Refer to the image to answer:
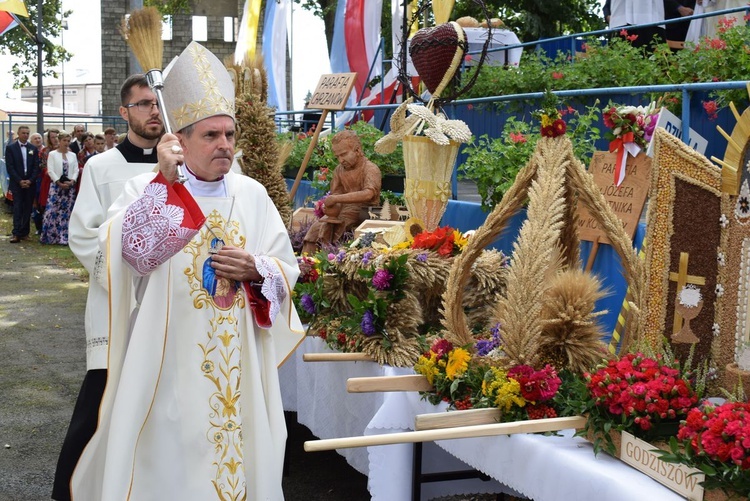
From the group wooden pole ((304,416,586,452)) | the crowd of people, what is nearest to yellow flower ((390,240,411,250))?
wooden pole ((304,416,586,452))

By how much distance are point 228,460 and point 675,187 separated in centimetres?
176

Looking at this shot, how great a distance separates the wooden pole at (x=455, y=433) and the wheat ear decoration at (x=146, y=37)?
1687mm


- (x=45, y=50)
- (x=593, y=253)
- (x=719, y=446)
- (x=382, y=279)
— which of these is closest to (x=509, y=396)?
(x=719, y=446)

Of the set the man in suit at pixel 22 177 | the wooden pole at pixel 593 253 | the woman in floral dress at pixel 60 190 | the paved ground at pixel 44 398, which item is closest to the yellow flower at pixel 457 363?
the wooden pole at pixel 593 253

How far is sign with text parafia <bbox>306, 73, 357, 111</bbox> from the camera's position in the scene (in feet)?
23.9

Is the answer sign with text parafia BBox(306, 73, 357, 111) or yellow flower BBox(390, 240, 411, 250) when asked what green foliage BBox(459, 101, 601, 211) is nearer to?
yellow flower BBox(390, 240, 411, 250)

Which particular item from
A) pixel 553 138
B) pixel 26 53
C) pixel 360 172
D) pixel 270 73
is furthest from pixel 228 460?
pixel 26 53

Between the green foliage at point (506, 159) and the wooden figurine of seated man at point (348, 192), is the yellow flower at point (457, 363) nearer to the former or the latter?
the green foliage at point (506, 159)

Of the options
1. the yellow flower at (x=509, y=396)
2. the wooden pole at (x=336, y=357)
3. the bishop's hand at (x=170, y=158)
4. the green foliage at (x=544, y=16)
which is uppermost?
the green foliage at (x=544, y=16)

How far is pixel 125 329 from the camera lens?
3443mm

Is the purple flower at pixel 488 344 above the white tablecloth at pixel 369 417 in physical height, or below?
above

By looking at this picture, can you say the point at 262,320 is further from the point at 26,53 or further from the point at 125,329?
the point at 26,53

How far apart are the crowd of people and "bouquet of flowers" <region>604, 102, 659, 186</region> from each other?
508 inches

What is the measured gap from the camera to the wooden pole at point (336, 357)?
12.4 feet
